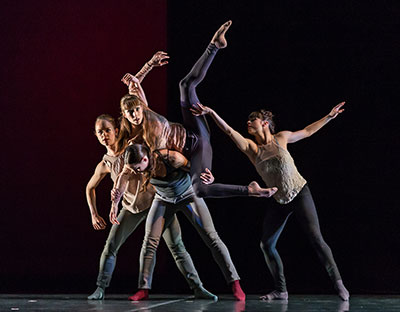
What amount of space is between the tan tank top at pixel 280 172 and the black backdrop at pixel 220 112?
968 mm

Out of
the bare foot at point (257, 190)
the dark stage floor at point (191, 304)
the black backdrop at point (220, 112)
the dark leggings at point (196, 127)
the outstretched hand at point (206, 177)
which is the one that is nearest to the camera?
the dark stage floor at point (191, 304)

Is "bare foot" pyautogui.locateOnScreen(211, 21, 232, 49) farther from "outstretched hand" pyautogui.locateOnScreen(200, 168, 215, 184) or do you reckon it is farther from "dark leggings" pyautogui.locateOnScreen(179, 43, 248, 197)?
"outstretched hand" pyautogui.locateOnScreen(200, 168, 215, 184)

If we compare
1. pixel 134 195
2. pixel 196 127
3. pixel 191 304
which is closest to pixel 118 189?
pixel 134 195

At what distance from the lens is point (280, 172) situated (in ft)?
16.5

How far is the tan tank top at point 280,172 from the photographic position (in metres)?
5.02

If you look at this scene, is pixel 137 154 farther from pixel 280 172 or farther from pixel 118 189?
pixel 280 172

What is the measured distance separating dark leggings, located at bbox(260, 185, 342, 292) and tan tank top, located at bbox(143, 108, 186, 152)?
0.82m

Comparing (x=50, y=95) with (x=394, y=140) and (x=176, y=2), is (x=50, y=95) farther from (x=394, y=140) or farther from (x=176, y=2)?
(x=394, y=140)

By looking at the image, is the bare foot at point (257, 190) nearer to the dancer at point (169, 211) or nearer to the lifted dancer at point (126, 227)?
the dancer at point (169, 211)

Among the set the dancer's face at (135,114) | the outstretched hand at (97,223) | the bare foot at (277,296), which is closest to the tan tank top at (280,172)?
the bare foot at (277,296)

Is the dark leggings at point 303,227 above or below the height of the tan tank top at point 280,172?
below

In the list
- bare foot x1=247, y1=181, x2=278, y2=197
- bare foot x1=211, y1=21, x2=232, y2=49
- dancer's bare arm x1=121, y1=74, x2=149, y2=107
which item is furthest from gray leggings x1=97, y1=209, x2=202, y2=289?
bare foot x1=211, y1=21, x2=232, y2=49

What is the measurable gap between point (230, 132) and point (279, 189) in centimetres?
53


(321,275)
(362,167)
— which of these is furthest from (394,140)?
(321,275)
